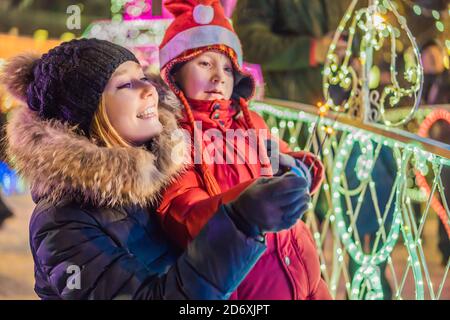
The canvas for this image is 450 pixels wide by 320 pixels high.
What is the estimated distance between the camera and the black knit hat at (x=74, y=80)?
43.2 inches

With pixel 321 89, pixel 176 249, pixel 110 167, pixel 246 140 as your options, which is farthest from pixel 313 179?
pixel 321 89

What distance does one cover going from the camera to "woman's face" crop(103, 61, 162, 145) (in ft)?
3.71

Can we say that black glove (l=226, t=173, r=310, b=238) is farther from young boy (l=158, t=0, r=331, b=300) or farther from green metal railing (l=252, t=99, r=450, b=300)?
green metal railing (l=252, t=99, r=450, b=300)

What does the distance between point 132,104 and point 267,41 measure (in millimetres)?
569

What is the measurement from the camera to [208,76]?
4.02 ft

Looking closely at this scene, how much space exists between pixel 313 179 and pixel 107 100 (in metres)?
0.40

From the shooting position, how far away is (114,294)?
1039 mm

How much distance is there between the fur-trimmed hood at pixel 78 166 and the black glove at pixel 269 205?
0.17 m

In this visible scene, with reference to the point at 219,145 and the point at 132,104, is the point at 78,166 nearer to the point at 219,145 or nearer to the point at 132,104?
the point at 132,104

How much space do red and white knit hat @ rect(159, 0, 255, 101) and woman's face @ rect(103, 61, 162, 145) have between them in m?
0.09

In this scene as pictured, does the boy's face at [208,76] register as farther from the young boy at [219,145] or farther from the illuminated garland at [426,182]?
the illuminated garland at [426,182]

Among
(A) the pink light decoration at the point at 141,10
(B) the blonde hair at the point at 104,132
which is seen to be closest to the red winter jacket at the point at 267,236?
(B) the blonde hair at the point at 104,132

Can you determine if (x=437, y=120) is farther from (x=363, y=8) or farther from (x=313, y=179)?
(x=313, y=179)

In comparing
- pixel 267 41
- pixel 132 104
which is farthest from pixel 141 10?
pixel 132 104
